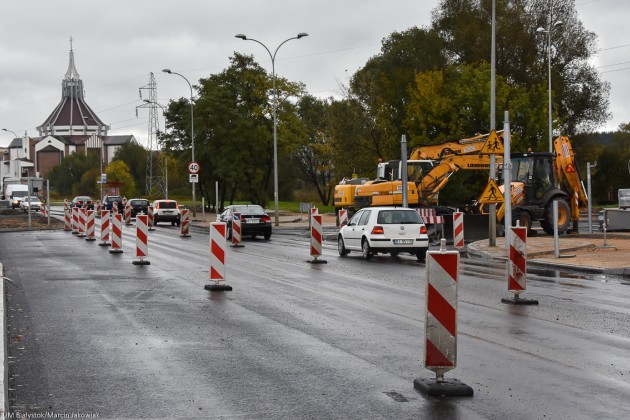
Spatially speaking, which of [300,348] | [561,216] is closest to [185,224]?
[561,216]

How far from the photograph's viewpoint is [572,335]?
437 inches

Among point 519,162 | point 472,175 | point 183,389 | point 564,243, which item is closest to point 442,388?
point 183,389

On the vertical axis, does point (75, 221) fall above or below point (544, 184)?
below

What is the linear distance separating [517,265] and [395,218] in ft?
35.3

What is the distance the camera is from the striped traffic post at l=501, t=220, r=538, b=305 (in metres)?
14.2

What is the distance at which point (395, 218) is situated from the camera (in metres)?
25.2

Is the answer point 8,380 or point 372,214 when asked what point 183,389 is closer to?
point 8,380

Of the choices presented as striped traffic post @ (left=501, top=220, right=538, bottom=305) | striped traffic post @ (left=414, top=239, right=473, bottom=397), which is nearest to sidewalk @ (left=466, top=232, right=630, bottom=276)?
striped traffic post @ (left=501, top=220, right=538, bottom=305)

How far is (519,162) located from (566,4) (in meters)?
39.3

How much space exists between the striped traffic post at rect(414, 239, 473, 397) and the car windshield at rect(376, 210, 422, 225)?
55.2 ft

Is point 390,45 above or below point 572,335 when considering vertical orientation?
above

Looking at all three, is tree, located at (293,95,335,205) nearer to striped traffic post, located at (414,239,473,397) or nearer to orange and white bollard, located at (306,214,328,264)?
orange and white bollard, located at (306,214,328,264)

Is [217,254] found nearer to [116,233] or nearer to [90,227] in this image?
[116,233]

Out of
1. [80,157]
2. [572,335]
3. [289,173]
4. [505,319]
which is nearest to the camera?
[572,335]
